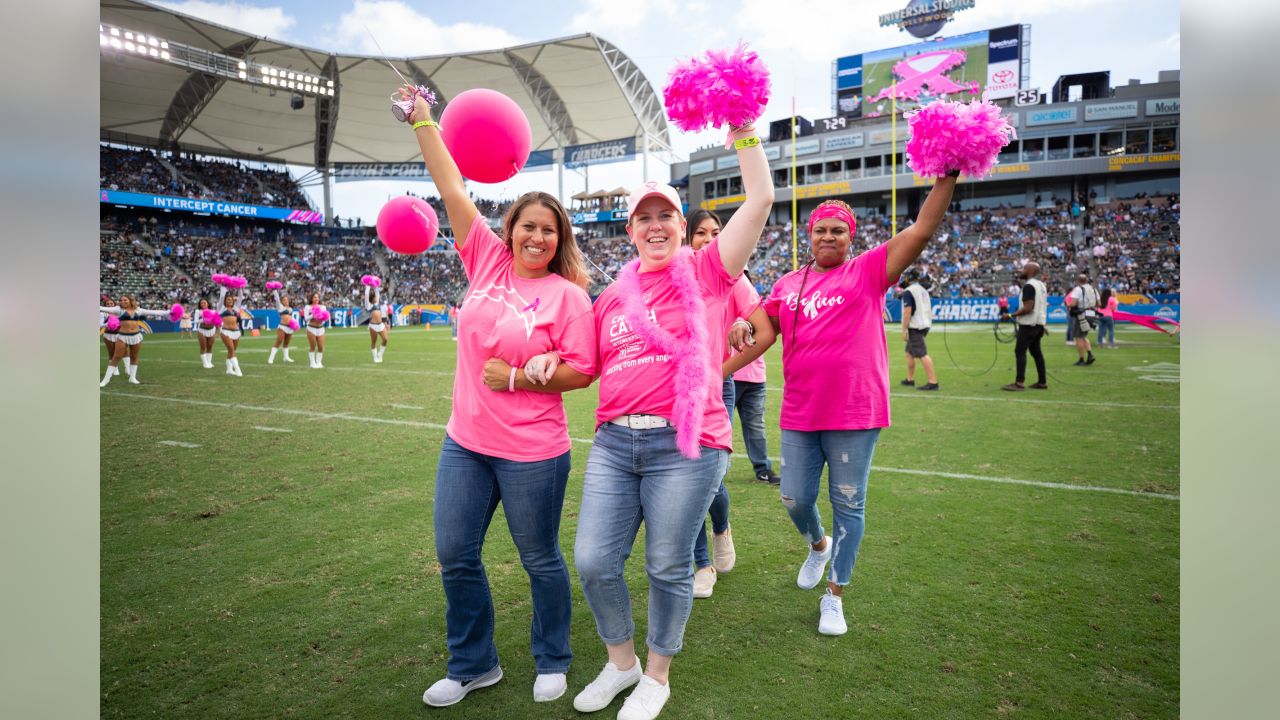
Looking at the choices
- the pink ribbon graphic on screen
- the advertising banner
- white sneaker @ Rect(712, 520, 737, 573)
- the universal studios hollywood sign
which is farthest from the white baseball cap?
the universal studios hollywood sign

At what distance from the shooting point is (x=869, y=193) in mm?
49188

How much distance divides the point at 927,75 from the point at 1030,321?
4430 centimetres

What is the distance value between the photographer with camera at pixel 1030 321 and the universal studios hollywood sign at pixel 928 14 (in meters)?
47.3

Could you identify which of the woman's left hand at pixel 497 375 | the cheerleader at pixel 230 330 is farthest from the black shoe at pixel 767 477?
the cheerleader at pixel 230 330

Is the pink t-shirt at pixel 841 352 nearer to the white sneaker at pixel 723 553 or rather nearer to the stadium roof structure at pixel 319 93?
the white sneaker at pixel 723 553

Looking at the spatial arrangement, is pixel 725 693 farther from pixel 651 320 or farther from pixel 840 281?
pixel 840 281

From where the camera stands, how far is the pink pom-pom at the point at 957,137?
298cm

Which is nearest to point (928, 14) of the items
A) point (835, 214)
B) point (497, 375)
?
point (835, 214)

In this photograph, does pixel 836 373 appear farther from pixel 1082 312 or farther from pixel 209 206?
pixel 209 206

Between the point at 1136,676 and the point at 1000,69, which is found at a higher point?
the point at 1000,69

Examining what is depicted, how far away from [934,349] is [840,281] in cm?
1615

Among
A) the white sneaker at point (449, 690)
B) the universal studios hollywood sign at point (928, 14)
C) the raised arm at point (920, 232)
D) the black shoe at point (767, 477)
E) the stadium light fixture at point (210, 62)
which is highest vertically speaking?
the universal studios hollywood sign at point (928, 14)
